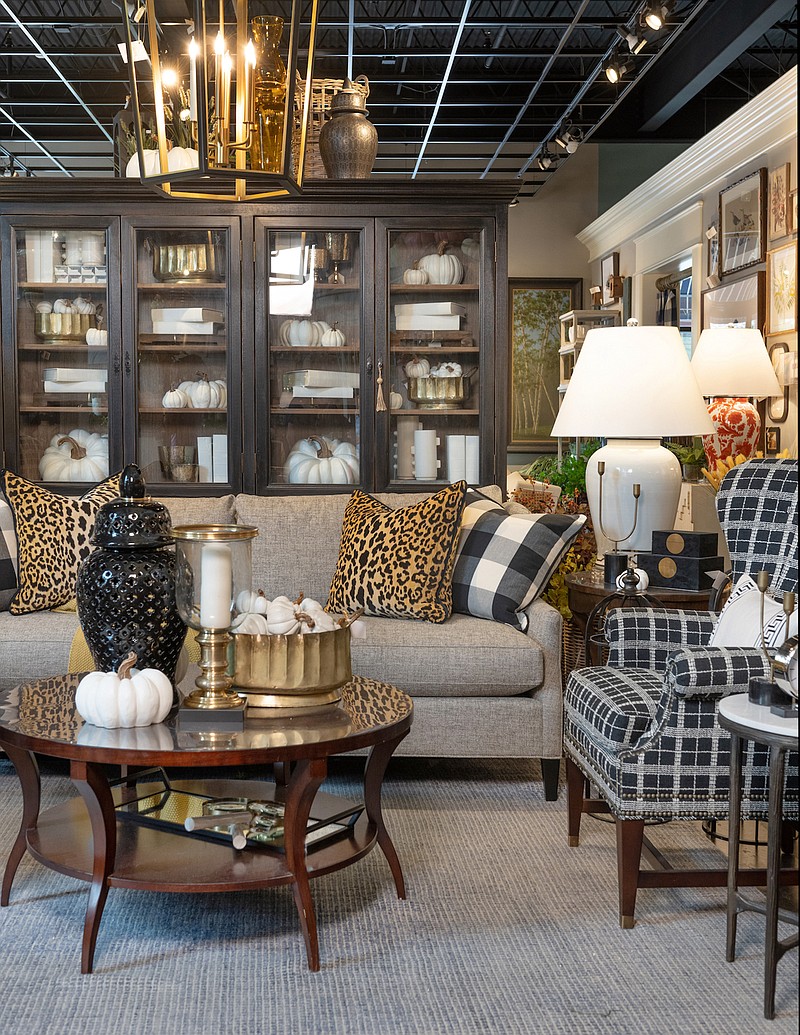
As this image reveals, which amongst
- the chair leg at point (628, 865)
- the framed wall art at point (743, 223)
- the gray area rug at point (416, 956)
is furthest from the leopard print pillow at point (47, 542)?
the framed wall art at point (743, 223)

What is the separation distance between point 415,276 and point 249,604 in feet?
7.51

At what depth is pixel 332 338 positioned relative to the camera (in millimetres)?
4301

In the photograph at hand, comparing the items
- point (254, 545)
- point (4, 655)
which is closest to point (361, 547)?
point (254, 545)

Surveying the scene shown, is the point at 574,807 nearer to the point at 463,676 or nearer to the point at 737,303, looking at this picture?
the point at 463,676

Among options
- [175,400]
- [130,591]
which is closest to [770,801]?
[130,591]

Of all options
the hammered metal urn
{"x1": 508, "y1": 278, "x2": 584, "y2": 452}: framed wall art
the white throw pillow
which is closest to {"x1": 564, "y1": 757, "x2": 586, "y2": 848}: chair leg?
the white throw pillow

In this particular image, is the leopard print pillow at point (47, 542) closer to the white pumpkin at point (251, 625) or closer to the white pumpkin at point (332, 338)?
the white pumpkin at point (332, 338)

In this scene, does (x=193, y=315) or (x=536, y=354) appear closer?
(x=193, y=315)

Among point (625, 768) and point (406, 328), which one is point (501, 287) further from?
point (625, 768)

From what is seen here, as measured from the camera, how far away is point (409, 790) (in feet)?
10.5

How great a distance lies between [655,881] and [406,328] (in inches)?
102

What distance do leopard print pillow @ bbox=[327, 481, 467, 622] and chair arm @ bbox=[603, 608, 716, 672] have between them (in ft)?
2.44

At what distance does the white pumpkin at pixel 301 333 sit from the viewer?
428cm

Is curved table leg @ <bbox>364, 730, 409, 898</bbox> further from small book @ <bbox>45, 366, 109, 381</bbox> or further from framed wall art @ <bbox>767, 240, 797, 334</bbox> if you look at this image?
framed wall art @ <bbox>767, 240, 797, 334</bbox>
